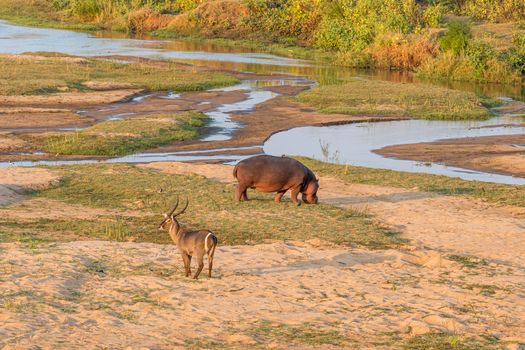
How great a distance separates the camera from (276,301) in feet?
30.4

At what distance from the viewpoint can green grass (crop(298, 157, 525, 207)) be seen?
1580 cm

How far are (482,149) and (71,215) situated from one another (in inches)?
461

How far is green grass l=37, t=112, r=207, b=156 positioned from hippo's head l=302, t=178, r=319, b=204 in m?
7.78

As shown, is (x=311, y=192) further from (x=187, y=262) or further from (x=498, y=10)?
(x=498, y=10)

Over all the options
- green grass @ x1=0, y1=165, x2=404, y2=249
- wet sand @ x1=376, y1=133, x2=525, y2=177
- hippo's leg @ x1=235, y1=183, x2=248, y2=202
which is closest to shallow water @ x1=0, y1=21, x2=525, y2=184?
wet sand @ x1=376, y1=133, x2=525, y2=177

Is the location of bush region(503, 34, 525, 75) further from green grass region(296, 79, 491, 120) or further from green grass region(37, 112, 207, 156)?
green grass region(37, 112, 207, 156)

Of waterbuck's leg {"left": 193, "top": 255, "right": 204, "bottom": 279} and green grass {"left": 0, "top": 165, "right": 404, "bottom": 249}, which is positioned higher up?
waterbuck's leg {"left": 193, "top": 255, "right": 204, "bottom": 279}

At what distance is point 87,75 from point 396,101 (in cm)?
1126

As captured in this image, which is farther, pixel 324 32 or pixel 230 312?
pixel 324 32

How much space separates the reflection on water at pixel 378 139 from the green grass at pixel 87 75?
345 inches

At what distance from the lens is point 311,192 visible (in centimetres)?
1430

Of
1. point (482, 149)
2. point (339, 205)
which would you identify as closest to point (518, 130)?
point (482, 149)

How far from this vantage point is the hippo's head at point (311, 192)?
14.3 meters

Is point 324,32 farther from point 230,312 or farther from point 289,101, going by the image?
point 230,312
